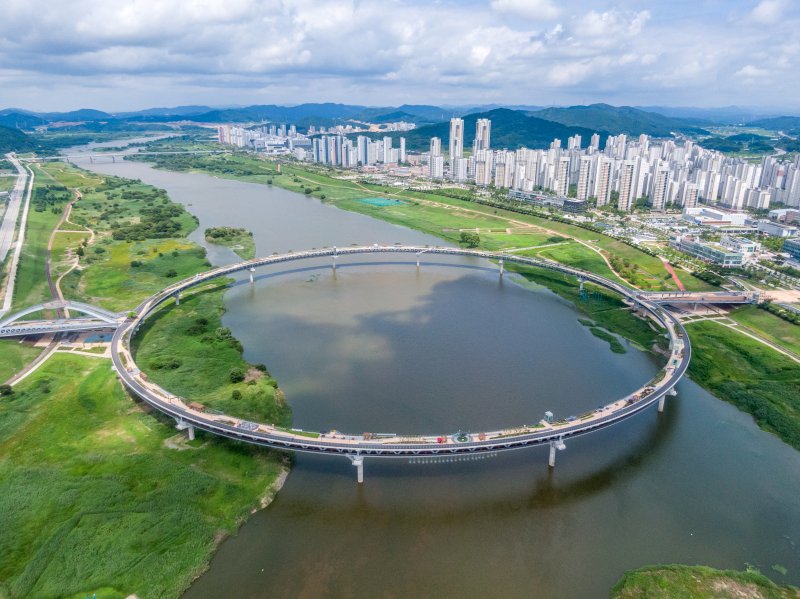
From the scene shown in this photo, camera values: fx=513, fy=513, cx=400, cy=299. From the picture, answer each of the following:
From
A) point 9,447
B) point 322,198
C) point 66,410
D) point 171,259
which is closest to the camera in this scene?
point 9,447

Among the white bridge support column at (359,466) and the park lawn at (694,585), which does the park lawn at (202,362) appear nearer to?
Result: the white bridge support column at (359,466)

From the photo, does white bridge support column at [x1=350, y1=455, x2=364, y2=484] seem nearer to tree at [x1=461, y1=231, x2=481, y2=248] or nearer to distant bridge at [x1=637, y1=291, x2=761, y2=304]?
distant bridge at [x1=637, y1=291, x2=761, y2=304]

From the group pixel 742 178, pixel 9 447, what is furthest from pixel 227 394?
pixel 742 178

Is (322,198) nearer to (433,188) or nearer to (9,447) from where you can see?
(433,188)

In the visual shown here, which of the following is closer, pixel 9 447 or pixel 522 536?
pixel 522 536

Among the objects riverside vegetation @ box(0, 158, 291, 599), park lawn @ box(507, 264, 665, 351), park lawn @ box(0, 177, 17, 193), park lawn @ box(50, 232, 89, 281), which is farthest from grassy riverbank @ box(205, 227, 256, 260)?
park lawn @ box(0, 177, 17, 193)

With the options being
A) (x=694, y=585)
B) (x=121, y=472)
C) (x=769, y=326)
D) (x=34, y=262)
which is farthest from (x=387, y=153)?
(x=694, y=585)

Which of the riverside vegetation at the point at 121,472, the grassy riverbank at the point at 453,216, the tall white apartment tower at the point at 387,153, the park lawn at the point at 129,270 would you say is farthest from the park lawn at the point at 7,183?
the tall white apartment tower at the point at 387,153
